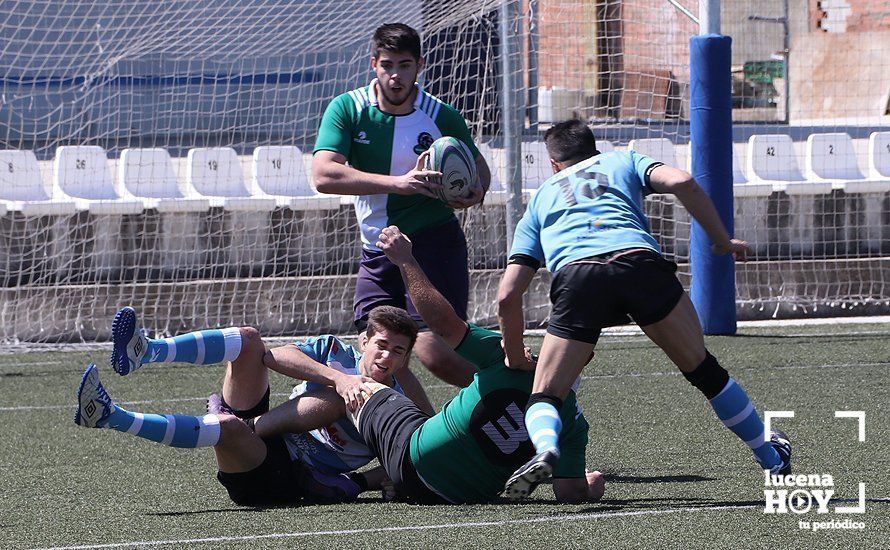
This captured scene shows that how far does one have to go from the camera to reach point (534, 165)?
1289cm

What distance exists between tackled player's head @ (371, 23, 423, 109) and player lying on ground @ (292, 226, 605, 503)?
1215 mm

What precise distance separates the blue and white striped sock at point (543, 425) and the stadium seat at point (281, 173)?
27.7 ft

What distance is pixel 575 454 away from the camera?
492 cm

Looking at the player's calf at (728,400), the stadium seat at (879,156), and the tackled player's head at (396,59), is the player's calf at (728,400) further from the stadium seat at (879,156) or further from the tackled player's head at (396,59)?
the stadium seat at (879,156)

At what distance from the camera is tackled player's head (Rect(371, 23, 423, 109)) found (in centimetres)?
591

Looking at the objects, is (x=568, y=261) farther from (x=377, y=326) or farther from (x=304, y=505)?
(x=304, y=505)

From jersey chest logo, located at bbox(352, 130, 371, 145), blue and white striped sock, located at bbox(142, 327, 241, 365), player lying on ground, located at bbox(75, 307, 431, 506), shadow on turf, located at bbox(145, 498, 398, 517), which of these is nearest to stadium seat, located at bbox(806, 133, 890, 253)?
jersey chest logo, located at bbox(352, 130, 371, 145)

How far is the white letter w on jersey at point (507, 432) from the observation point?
480 centimetres

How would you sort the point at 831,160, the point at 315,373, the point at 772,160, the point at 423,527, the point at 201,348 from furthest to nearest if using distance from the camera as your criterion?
the point at 831,160
the point at 772,160
the point at 201,348
the point at 315,373
the point at 423,527

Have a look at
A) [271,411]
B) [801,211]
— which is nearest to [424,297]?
[271,411]

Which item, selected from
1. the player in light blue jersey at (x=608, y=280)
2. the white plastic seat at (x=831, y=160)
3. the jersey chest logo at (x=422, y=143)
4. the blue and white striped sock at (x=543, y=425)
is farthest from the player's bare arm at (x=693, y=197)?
the white plastic seat at (x=831, y=160)

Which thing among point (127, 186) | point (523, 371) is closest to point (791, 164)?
point (127, 186)

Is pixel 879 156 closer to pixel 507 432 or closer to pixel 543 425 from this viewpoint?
pixel 507 432

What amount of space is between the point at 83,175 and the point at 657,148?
522cm
